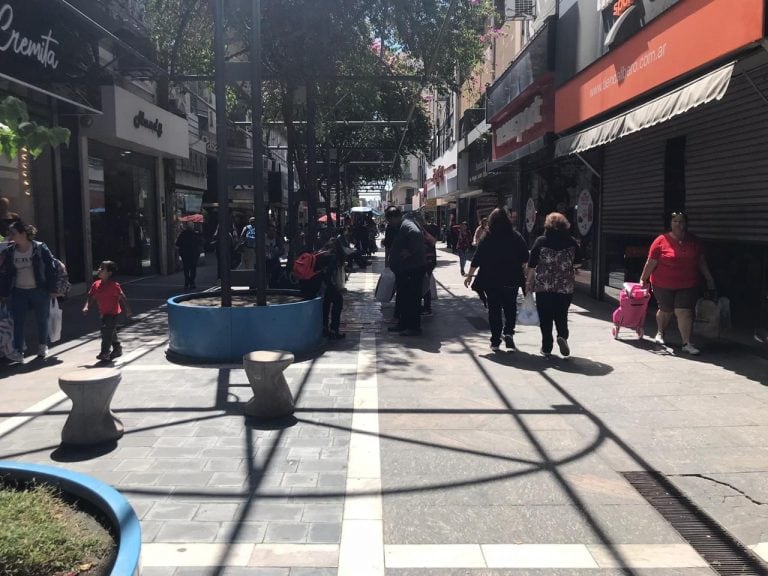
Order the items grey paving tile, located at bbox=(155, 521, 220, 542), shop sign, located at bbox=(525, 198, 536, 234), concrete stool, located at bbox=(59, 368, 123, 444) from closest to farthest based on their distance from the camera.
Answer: grey paving tile, located at bbox=(155, 521, 220, 542)
concrete stool, located at bbox=(59, 368, 123, 444)
shop sign, located at bbox=(525, 198, 536, 234)

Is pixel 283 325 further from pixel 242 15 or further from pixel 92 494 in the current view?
pixel 242 15

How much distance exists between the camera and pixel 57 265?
782cm

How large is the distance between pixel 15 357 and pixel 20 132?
532cm

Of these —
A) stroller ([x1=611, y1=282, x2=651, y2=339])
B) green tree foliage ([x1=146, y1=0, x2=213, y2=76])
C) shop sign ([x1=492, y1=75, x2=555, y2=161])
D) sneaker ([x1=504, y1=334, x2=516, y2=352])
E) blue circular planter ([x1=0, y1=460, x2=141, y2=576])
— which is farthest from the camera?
green tree foliage ([x1=146, y1=0, x2=213, y2=76])

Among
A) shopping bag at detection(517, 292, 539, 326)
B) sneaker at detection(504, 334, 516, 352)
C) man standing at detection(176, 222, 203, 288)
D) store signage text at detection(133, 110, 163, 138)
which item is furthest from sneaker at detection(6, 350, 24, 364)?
store signage text at detection(133, 110, 163, 138)

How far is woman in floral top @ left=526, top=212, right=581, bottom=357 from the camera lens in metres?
7.54

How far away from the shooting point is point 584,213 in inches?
529

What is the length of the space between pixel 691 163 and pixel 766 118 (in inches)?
71.1

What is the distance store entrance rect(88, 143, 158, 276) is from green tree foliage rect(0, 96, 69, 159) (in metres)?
14.0

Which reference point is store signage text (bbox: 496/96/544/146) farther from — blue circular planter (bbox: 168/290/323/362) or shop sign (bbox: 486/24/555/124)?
blue circular planter (bbox: 168/290/323/362)

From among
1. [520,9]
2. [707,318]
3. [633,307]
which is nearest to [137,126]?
[520,9]

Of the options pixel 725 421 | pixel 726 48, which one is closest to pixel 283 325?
pixel 725 421

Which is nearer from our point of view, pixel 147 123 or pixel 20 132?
pixel 20 132

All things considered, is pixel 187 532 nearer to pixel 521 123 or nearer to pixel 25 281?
pixel 25 281
